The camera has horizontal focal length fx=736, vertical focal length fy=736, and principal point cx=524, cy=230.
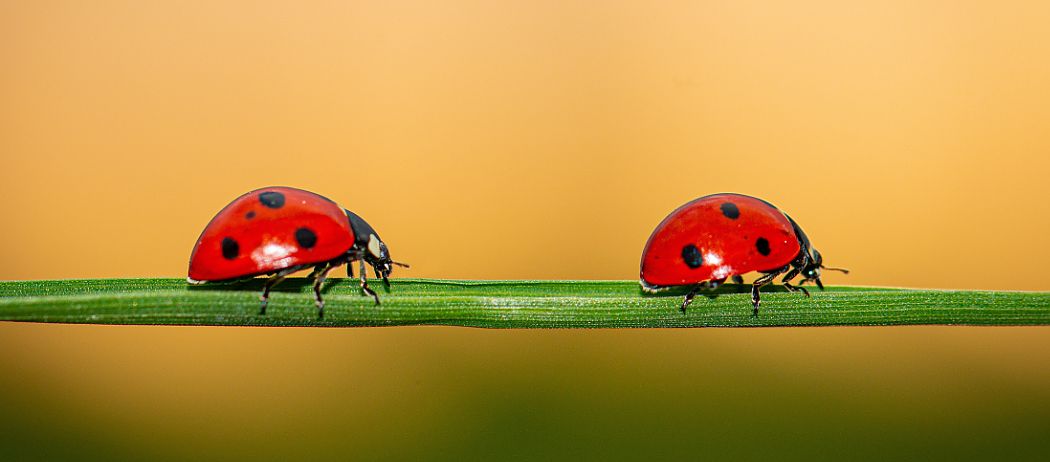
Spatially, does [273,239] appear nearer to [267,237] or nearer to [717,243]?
[267,237]

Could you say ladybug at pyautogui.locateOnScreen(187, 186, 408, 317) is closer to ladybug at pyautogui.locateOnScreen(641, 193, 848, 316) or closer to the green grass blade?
the green grass blade

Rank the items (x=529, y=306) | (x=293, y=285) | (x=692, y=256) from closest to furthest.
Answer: (x=529, y=306) < (x=293, y=285) < (x=692, y=256)

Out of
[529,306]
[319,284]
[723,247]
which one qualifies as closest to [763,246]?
[723,247]

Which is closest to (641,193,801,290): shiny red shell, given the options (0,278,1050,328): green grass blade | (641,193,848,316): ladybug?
(641,193,848,316): ladybug

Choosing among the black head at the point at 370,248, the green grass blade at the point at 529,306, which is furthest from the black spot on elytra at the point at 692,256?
the black head at the point at 370,248

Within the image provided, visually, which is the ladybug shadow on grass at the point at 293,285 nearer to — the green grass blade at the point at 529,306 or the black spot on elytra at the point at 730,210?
the green grass blade at the point at 529,306
